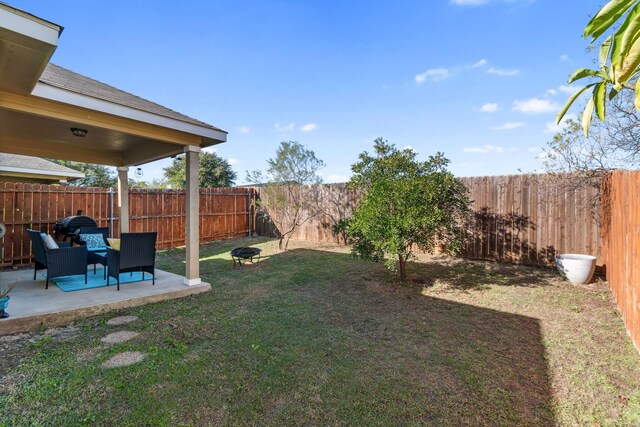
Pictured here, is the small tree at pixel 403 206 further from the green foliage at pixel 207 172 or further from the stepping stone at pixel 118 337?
the green foliage at pixel 207 172

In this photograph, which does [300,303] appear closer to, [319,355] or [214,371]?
[319,355]

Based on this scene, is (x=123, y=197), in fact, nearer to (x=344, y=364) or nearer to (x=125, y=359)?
(x=125, y=359)

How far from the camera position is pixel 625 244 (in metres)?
3.82

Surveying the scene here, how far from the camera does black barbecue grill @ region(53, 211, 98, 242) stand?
711cm

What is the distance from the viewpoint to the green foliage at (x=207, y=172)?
24.4 metres

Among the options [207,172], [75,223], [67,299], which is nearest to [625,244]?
[67,299]

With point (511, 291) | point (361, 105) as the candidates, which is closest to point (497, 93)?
point (361, 105)

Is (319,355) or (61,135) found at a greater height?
(61,135)

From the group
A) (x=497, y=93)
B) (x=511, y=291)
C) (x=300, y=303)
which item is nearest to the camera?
(x=300, y=303)

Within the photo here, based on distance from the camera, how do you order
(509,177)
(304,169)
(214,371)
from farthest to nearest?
(304,169) → (509,177) → (214,371)

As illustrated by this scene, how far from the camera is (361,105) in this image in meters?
11.7

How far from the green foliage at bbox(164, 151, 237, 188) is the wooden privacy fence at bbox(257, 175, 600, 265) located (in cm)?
2165

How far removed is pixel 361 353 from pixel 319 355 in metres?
0.44

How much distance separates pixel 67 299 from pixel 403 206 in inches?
213
